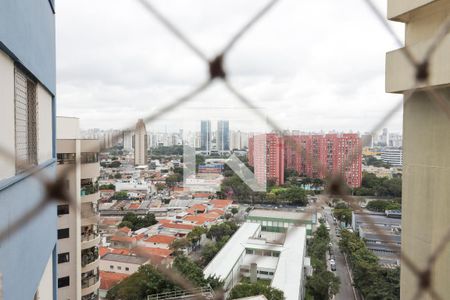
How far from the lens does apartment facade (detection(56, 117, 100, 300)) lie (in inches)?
122

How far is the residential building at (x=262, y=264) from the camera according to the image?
5312 mm

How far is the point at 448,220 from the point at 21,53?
5.06 ft

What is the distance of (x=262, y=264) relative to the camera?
20.6ft

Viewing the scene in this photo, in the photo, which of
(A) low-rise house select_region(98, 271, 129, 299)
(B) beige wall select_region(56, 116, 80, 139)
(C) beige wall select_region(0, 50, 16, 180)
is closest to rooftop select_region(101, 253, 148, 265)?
(A) low-rise house select_region(98, 271, 129, 299)

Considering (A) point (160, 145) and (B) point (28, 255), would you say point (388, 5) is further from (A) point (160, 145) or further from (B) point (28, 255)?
(B) point (28, 255)

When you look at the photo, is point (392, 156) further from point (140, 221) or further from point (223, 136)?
point (140, 221)

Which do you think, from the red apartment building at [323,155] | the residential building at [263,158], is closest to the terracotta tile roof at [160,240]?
the residential building at [263,158]

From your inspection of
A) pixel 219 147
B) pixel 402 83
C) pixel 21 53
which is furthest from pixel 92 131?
pixel 219 147

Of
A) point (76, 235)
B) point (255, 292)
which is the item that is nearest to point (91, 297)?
point (76, 235)

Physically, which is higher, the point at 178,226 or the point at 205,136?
the point at 205,136

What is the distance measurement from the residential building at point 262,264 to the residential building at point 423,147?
3711 mm

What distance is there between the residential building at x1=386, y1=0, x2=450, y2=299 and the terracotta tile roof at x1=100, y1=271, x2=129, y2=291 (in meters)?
4.94

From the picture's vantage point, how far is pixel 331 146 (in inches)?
45.0

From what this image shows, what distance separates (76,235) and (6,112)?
270cm
